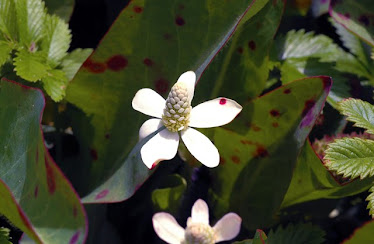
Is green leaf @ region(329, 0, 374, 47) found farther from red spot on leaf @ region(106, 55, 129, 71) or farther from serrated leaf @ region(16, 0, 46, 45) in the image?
serrated leaf @ region(16, 0, 46, 45)

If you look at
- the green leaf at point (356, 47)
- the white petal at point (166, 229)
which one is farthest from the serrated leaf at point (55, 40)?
the green leaf at point (356, 47)

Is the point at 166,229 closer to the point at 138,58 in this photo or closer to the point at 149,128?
the point at 149,128

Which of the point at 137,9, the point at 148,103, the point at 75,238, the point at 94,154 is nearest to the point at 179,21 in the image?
the point at 137,9

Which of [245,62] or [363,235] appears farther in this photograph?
[245,62]

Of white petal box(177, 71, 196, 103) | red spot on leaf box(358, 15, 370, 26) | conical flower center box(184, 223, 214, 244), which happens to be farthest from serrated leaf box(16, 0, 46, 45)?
red spot on leaf box(358, 15, 370, 26)

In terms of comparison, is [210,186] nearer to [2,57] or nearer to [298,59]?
[298,59]
